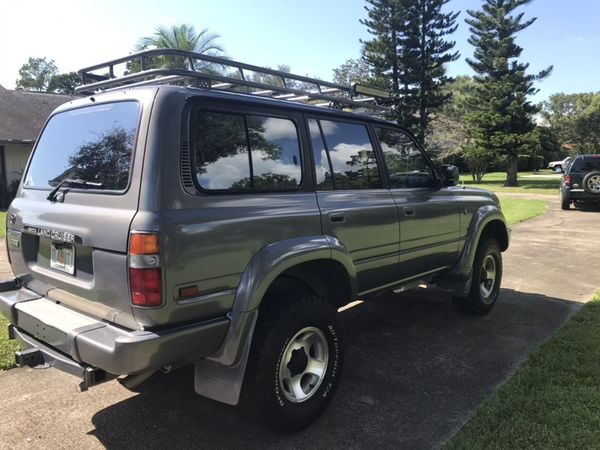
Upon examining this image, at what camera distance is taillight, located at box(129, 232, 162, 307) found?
2535mm

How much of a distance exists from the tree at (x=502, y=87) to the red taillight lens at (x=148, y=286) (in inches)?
1172

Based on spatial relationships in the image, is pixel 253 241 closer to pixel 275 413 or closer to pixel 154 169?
pixel 154 169

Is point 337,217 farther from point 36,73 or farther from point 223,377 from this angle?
point 36,73

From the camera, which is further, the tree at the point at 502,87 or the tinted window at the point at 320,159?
the tree at the point at 502,87

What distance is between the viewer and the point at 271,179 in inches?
128

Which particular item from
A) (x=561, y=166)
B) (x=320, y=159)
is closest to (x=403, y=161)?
(x=320, y=159)

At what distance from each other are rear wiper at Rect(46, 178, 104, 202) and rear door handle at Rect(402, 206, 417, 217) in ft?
8.10

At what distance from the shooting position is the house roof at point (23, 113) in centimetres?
1884

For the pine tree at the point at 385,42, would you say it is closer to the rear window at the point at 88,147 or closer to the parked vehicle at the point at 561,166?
the parked vehicle at the point at 561,166

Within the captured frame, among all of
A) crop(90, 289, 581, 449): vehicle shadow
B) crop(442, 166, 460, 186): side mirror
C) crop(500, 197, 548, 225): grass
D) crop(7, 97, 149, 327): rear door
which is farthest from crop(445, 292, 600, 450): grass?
crop(500, 197, 548, 225): grass

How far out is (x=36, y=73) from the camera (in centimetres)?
7075

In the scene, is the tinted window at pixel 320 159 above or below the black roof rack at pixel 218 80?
below

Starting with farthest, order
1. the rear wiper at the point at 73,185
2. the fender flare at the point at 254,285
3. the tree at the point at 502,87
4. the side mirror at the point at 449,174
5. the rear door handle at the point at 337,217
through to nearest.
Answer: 1. the tree at the point at 502,87
2. the side mirror at the point at 449,174
3. the rear door handle at the point at 337,217
4. the rear wiper at the point at 73,185
5. the fender flare at the point at 254,285

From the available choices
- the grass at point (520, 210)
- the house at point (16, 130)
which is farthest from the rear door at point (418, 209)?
the house at point (16, 130)
